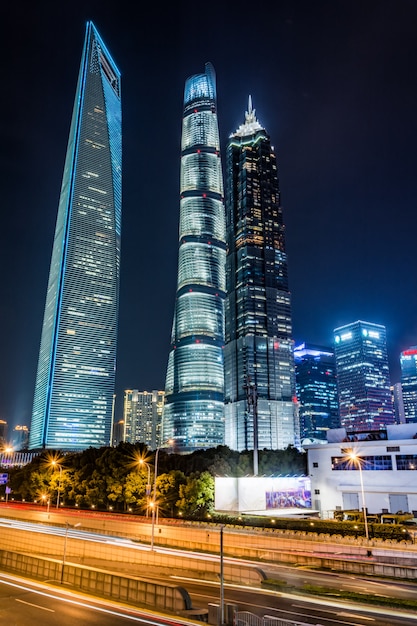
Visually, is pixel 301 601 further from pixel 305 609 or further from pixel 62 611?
pixel 62 611

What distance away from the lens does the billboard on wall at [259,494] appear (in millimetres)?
73938

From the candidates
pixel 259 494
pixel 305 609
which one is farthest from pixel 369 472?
pixel 305 609

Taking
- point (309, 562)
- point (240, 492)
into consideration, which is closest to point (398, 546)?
point (309, 562)

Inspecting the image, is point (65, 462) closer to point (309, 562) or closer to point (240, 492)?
point (240, 492)

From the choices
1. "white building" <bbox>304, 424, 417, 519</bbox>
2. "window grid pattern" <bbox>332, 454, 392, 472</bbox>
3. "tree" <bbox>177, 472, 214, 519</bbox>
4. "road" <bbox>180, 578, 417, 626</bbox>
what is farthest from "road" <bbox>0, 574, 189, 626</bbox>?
"window grid pattern" <bbox>332, 454, 392, 472</bbox>

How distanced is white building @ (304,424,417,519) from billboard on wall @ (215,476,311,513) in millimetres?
4270

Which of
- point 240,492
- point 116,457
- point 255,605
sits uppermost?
point 116,457

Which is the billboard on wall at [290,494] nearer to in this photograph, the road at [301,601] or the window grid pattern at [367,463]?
the window grid pattern at [367,463]

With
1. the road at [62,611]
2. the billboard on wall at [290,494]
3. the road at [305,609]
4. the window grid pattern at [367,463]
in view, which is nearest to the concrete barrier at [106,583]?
the road at [62,611]

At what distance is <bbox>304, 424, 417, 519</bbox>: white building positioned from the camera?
72.8 meters

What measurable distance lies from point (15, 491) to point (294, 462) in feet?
206

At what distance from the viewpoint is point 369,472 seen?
252 ft

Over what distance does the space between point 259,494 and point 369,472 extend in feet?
60.0

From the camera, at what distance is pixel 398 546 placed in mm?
45219
